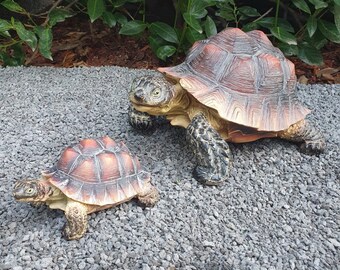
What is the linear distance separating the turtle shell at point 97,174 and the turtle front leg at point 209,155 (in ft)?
1.11

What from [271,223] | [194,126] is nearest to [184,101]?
[194,126]

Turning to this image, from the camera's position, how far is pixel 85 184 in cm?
191

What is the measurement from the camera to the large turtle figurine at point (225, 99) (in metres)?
2.23

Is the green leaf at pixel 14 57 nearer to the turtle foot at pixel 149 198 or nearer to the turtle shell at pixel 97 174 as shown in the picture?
the turtle shell at pixel 97 174

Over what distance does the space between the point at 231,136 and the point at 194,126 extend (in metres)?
0.20

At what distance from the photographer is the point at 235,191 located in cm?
223

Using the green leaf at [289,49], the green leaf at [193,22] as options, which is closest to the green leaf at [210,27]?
the green leaf at [193,22]

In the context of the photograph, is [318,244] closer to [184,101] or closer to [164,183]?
[164,183]

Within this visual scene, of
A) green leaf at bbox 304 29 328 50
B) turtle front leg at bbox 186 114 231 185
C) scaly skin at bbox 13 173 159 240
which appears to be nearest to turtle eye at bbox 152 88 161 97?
turtle front leg at bbox 186 114 231 185

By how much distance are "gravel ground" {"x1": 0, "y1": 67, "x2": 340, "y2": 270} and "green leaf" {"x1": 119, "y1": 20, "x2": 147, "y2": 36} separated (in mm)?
680

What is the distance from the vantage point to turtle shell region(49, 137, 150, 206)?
1896 mm

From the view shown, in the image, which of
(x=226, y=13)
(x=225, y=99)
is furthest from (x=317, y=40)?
(x=225, y=99)

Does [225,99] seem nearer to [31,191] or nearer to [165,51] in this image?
[31,191]

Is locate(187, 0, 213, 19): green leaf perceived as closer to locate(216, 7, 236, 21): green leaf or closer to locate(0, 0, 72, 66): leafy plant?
locate(216, 7, 236, 21): green leaf
